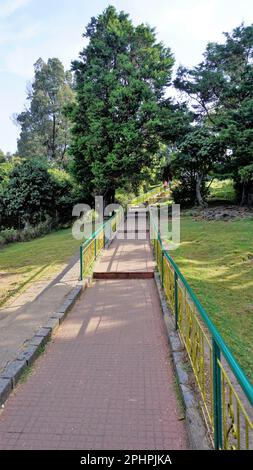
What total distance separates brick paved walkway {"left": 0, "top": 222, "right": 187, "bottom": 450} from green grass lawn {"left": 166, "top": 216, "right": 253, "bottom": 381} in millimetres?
1089

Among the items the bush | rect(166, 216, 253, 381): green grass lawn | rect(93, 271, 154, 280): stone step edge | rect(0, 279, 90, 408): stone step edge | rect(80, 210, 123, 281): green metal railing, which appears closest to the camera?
rect(0, 279, 90, 408): stone step edge

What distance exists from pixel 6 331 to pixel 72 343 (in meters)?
1.18

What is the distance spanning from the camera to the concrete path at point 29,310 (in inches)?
191

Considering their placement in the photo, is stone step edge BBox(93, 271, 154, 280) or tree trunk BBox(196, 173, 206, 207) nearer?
stone step edge BBox(93, 271, 154, 280)

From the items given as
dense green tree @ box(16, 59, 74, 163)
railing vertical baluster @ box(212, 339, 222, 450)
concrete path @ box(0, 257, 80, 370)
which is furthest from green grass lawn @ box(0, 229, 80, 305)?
dense green tree @ box(16, 59, 74, 163)

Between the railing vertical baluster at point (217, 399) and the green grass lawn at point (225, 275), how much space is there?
5.74 ft

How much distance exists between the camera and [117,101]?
1809cm

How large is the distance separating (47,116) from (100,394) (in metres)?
37.9

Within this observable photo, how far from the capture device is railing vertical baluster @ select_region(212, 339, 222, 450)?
2497 mm

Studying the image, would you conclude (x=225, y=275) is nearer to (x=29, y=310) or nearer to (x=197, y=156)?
(x=29, y=310)

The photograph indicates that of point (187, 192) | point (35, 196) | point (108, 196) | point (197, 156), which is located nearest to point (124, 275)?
point (197, 156)

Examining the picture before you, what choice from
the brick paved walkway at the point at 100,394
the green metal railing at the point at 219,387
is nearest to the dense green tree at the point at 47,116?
the brick paved walkway at the point at 100,394

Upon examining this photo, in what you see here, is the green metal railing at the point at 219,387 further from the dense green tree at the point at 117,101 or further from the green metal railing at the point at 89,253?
the dense green tree at the point at 117,101

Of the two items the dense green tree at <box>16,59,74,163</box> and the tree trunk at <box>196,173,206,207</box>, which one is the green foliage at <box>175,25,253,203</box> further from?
the dense green tree at <box>16,59,74,163</box>
